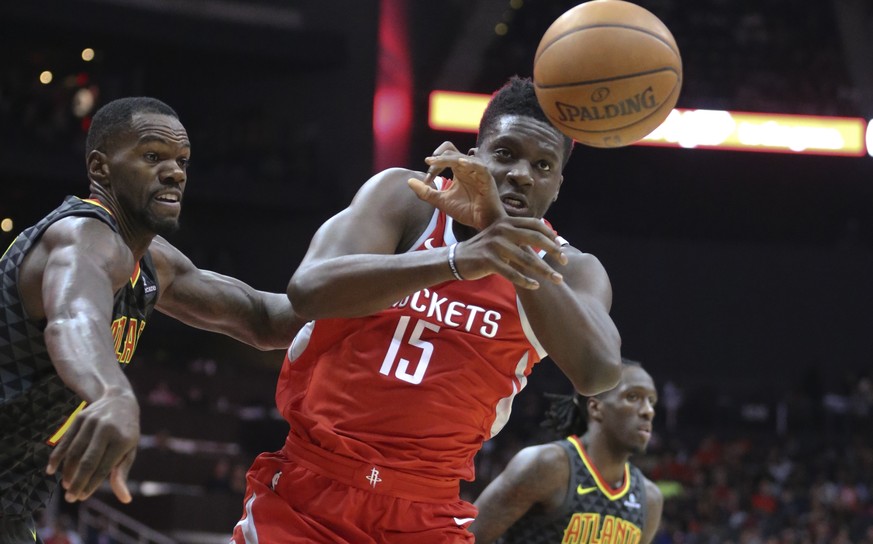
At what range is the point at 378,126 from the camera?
60.6ft

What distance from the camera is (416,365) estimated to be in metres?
3.74

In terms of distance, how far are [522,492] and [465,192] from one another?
252 cm

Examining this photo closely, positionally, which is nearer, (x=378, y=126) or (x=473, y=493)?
(x=473, y=493)

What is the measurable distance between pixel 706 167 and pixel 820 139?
251 cm

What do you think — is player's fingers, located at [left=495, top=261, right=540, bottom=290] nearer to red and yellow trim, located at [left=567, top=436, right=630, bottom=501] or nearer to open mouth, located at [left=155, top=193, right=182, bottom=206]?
open mouth, located at [left=155, top=193, right=182, bottom=206]

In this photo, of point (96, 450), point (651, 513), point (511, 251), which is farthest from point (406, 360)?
point (651, 513)

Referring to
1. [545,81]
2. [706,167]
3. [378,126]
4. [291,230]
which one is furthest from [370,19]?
[545,81]

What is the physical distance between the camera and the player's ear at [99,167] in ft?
12.7

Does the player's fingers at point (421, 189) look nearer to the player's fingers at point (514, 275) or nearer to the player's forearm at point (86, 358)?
the player's fingers at point (514, 275)

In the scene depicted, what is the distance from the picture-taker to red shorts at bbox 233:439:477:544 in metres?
3.71

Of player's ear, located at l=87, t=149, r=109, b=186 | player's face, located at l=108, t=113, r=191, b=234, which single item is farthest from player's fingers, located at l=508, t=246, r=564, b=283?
player's ear, located at l=87, t=149, r=109, b=186

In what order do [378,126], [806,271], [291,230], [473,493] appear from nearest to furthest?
[473,493] < [378,126] < [291,230] < [806,271]

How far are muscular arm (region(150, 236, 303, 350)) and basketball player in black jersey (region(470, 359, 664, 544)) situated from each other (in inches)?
60.0

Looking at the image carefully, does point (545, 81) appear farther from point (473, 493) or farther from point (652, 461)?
point (652, 461)
